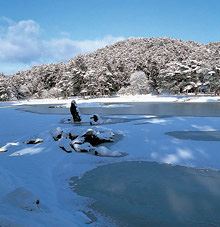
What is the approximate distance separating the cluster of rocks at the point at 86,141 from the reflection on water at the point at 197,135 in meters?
3.26

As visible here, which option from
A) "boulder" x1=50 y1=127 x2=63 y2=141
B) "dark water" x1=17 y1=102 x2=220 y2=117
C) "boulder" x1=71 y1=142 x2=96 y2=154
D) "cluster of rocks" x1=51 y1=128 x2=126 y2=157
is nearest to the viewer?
"cluster of rocks" x1=51 y1=128 x2=126 y2=157

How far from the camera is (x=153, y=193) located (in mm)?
9227

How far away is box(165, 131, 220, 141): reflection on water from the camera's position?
54.1ft

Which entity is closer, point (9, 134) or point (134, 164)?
point (134, 164)

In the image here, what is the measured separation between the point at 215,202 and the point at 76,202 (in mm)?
3358

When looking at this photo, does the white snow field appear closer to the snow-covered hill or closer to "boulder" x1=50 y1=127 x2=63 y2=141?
"boulder" x1=50 y1=127 x2=63 y2=141

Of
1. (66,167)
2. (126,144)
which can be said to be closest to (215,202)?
(66,167)

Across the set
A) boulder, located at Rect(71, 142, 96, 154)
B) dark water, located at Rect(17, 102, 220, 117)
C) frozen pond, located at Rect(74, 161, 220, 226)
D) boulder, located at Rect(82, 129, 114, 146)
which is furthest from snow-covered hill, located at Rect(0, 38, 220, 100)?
frozen pond, located at Rect(74, 161, 220, 226)

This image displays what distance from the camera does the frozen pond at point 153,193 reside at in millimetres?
7664

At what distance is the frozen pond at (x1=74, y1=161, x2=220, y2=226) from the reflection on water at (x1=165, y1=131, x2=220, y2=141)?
15.9ft

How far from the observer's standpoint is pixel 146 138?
16.8 m

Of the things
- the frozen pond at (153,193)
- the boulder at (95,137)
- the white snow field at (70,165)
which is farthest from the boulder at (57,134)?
the frozen pond at (153,193)

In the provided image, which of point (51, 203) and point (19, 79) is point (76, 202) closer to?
point (51, 203)

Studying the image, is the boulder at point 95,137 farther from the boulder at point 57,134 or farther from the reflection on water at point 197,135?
the reflection on water at point 197,135
